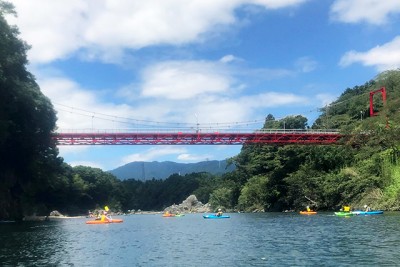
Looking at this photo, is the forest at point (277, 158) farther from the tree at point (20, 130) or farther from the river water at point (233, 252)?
the river water at point (233, 252)

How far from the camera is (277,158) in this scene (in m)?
66.4

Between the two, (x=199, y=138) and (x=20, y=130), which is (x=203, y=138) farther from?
(x=20, y=130)

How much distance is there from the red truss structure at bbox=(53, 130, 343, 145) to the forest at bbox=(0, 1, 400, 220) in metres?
2.01

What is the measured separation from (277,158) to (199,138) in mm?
11333

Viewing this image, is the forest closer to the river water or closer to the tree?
the tree

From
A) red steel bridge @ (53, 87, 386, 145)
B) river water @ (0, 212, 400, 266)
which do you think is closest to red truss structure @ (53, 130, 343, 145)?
red steel bridge @ (53, 87, 386, 145)

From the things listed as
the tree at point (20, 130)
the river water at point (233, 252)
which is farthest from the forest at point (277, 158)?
the river water at point (233, 252)

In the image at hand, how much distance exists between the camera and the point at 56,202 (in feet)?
315

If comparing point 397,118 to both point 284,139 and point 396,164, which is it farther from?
point 284,139

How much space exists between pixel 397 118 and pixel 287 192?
2151 centimetres

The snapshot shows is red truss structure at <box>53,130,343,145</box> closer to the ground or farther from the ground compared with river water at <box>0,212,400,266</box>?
farther from the ground

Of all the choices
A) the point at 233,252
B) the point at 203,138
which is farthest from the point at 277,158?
the point at 233,252

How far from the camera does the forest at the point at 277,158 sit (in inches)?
1722

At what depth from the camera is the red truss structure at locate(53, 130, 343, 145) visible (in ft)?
201
